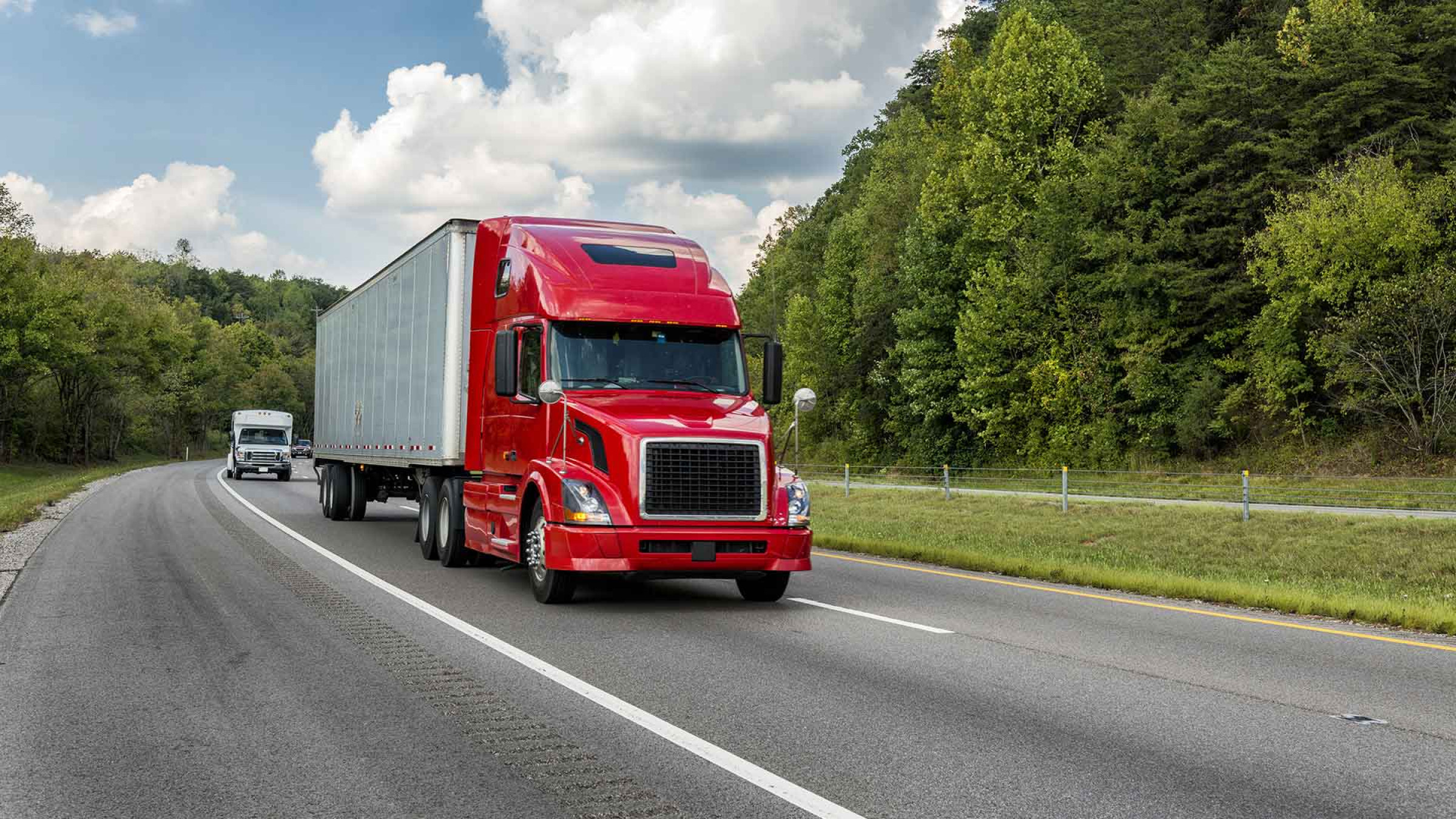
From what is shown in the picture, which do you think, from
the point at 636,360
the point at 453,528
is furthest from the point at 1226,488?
the point at 636,360

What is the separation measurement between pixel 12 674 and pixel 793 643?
5.39 metres

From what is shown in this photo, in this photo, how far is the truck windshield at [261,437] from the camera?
47125 millimetres

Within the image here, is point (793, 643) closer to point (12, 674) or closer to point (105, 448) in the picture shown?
point (12, 674)

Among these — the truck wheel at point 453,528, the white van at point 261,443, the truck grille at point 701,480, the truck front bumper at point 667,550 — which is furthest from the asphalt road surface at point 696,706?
the white van at point 261,443

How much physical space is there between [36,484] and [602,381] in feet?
147

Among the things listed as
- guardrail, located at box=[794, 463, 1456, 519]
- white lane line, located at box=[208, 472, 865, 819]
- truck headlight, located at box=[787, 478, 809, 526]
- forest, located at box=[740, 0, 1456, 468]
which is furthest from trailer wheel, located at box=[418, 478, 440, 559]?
forest, located at box=[740, 0, 1456, 468]

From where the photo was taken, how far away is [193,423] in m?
116

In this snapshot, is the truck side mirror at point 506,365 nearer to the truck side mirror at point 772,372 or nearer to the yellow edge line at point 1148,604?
the truck side mirror at point 772,372

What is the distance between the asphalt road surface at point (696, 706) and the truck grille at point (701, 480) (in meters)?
0.98

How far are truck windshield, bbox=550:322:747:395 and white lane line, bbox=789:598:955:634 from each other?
218cm

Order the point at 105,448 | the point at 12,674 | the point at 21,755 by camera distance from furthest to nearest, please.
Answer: the point at 105,448
the point at 12,674
the point at 21,755

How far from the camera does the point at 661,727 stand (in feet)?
20.7

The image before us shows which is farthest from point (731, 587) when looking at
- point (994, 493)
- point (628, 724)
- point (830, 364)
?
point (830, 364)

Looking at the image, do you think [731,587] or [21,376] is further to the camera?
[21,376]
